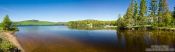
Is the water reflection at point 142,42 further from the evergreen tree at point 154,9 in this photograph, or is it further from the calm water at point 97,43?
the evergreen tree at point 154,9

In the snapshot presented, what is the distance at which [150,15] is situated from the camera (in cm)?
9269

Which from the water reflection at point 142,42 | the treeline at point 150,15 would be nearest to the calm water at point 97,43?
the water reflection at point 142,42

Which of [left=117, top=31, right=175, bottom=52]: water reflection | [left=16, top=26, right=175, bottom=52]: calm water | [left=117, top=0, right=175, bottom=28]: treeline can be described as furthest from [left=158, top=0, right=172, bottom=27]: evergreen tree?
[left=117, top=31, right=175, bottom=52]: water reflection

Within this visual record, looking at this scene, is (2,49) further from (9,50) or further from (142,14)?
(142,14)

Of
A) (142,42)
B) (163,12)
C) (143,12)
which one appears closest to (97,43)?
(142,42)

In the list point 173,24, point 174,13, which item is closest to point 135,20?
point 174,13

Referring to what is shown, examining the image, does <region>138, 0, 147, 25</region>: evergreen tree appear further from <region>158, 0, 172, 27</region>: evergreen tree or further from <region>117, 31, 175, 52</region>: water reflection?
<region>117, 31, 175, 52</region>: water reflection

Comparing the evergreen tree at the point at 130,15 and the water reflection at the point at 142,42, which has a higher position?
the evergreen tree at the point at 130,15

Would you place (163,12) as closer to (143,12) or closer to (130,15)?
(143,12)

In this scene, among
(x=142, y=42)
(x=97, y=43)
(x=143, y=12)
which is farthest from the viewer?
(x=143, y=12)

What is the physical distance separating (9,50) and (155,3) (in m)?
76.7

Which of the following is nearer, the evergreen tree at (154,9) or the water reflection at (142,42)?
the water reflection at (142,42)

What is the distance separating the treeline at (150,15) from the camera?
81600 millimetres

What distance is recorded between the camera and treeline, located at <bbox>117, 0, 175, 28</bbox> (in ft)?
268
